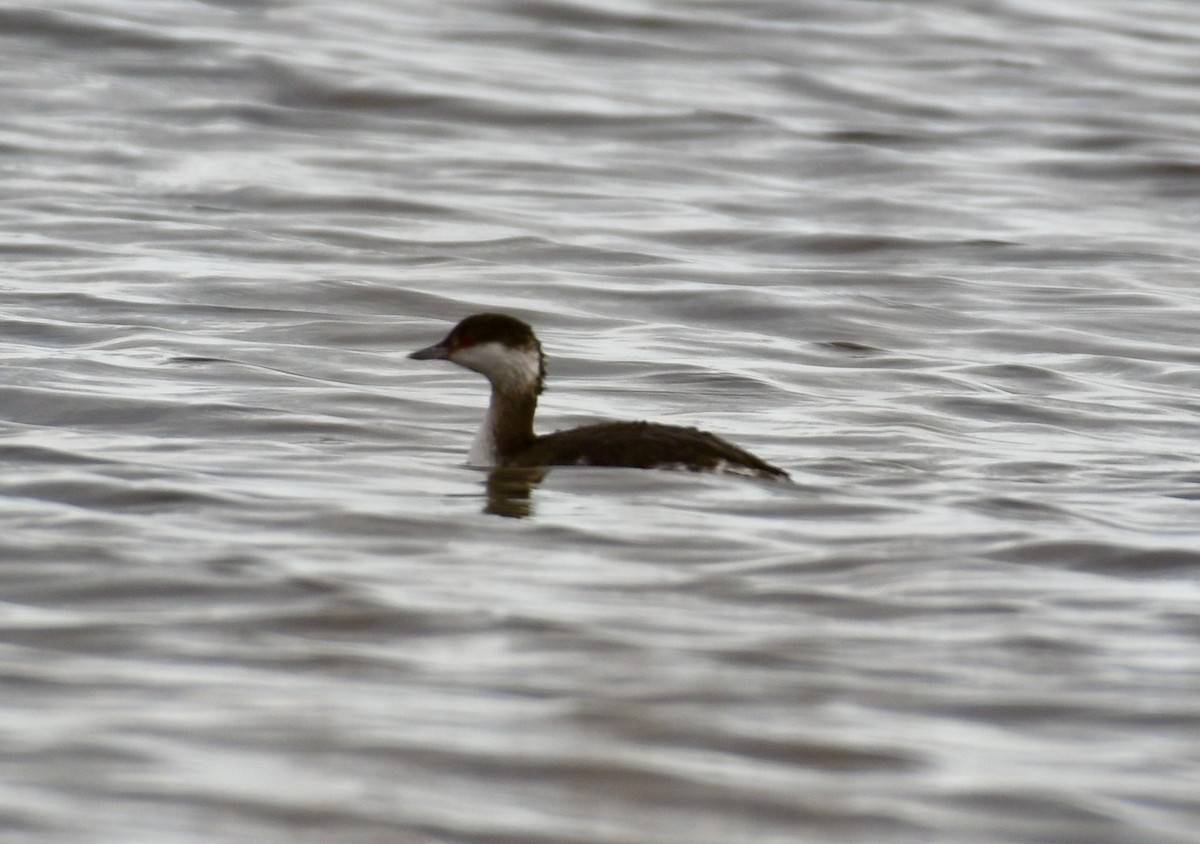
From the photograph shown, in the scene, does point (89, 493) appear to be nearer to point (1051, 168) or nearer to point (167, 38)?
point (1051, 168)

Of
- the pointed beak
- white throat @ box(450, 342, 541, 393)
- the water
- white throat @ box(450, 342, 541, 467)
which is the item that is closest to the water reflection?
the water

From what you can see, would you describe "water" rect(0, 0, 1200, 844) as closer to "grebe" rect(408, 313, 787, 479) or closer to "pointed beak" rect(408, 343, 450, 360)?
"grebe" rect(408, 313, 787, 479)

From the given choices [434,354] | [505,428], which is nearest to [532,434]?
[505,428]

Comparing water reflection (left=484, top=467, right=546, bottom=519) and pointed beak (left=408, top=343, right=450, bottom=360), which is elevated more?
pointed beak (left=408, top=343, right=450, bottom=360)

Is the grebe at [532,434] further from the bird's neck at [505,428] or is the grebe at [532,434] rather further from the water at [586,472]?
the water at [586,472]

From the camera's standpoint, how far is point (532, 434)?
10.0 metres

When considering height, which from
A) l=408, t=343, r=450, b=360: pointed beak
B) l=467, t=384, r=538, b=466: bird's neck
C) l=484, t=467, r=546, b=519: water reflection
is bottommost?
l=484, t=467, r=546, b=519: water reflection

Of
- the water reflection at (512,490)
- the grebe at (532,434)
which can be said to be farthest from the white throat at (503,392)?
the water reflection at (512,490)

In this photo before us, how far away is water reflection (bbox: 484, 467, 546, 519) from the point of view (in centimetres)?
915

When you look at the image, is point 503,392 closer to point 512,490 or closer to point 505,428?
point 505,428

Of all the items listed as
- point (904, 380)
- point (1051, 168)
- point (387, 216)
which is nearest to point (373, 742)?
point (904, 380)

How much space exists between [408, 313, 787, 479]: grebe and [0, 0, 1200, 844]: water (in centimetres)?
11

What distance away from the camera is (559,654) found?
A: 7.20m

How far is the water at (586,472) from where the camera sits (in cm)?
624
